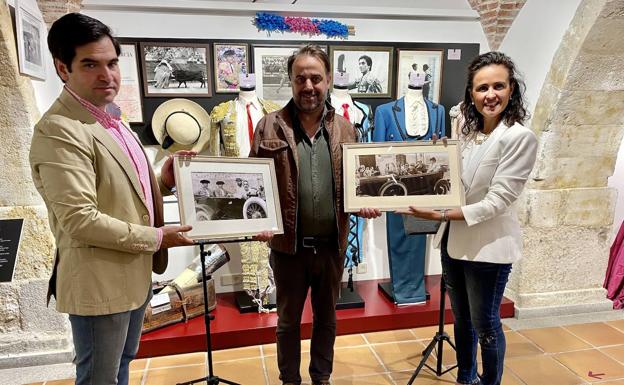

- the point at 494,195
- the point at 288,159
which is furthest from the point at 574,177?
the point at 288,159

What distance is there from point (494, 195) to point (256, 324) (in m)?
1.98

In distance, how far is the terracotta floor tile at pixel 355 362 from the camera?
8.86 ft

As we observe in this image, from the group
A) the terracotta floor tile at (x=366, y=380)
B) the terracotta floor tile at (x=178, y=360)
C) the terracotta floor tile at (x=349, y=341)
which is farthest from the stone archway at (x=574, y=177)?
the terracotta floor tile at (x=178, y=360)

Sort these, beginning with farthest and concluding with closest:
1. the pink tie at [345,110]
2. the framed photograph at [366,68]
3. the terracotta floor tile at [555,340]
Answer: the framed photograph at [366,68] → the pink tie at [345,110] → the terracotta floor tile at [555,340]

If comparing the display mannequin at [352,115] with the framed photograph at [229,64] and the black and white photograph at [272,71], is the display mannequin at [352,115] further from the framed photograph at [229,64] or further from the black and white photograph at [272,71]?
the framed photograph at [229,64]

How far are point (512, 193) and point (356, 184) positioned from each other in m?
0.67

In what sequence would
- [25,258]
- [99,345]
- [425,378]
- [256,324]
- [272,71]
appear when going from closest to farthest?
1. [99,345]
2. [425,378]
3. [25,258]
4. [256,324]
5. [272,71]

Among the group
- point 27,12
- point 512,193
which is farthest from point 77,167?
point 27,12

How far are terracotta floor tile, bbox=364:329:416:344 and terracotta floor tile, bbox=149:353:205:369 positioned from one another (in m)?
1.20

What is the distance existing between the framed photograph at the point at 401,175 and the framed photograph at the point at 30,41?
1913 millimetres

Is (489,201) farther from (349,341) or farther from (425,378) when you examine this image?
(349,341)

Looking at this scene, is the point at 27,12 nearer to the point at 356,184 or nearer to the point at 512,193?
the point at 356,184

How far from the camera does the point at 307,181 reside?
79.2 inches

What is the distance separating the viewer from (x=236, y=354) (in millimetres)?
2932
